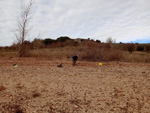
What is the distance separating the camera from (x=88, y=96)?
169 inches

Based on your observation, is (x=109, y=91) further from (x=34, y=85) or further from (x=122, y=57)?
(x=122, y=57)

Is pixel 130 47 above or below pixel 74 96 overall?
above

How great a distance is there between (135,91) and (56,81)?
131 inches

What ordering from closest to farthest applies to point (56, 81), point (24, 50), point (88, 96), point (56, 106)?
point (56, 106)
point (88, 96)
point (56, 81)
point (24, 50)

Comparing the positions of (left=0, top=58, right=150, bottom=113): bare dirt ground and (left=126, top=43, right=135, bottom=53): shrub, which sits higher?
(left=126, top=43, right=135, bottom=53): shrub

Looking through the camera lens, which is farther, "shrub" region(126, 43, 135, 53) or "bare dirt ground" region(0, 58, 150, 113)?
"shrub" region(126, 43, 135, 53)

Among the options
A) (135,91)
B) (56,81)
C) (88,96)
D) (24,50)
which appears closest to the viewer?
(88,96)

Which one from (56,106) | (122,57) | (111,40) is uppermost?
(111,40)

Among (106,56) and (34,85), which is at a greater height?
(106,56)

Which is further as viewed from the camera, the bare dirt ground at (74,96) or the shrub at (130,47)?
the shrub at (130,47)

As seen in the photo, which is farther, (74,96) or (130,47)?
(130,47)

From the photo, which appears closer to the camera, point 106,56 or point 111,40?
point 106,56

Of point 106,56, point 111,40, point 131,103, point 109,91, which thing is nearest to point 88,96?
point 109,91

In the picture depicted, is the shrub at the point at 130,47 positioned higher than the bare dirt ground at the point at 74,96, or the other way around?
the shrub at the point at 130,47
